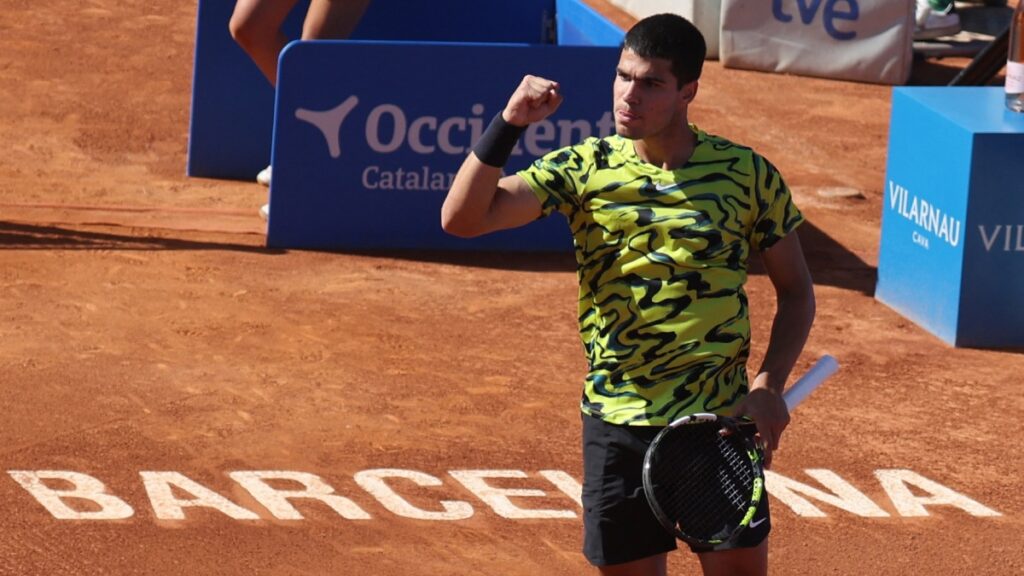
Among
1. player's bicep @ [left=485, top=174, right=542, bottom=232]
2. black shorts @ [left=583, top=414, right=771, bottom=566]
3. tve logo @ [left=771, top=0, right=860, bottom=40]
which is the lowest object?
black shorts @ [left=583, top=414, right=771, bottom=566]

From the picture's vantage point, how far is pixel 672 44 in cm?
429

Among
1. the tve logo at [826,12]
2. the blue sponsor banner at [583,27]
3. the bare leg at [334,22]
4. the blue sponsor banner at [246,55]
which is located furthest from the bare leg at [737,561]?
Answer: the tve logo at [826,12]

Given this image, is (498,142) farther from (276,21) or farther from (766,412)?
(276,21)

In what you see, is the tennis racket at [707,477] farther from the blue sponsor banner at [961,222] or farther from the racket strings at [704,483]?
the blue sponsor banner at [961,222]

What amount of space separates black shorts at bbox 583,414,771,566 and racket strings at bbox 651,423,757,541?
0.14 m

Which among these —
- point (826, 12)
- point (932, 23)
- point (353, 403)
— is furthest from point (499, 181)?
point (932, 23)

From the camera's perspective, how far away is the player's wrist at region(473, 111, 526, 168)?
14.0ft

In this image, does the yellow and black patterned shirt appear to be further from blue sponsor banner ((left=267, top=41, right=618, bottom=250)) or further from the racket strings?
Answer: blue sponsor banner ((left=267, top=41, right=618, bottom=250))

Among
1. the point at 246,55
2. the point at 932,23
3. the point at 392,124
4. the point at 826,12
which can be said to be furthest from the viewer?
the point at 932,23

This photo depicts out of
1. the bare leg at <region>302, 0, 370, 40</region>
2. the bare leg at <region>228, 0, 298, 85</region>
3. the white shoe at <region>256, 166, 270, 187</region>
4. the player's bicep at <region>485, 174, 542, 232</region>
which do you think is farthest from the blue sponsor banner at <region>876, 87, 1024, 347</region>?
the player's bicep at <region>485, 174, 542, 232</region>

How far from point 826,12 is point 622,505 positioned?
35.3ft

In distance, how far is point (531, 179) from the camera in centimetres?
444

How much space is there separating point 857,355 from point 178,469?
349 cm

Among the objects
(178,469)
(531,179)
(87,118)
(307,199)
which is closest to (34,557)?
(178,469)
